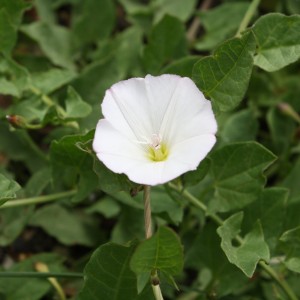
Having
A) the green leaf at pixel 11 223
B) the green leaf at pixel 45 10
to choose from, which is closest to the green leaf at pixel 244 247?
the green leaf at pixel 11 223

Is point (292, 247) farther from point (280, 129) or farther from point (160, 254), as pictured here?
point (280, 129)

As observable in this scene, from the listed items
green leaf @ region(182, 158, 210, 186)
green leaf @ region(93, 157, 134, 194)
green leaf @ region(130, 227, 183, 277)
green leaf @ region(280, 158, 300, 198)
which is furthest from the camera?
green leaf @ region(280, 158, 300, 198)

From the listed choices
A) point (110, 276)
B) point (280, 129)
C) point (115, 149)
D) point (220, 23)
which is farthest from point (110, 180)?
point (220, 23)

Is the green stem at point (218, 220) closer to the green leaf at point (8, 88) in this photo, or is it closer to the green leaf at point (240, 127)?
the green leaf at point (240, 127)

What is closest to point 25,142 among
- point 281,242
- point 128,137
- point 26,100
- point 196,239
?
point 26,100

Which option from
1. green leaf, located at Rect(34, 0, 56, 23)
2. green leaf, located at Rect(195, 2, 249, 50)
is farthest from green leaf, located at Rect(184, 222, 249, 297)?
green leaf, located at Rect(34, 0, 56, 23)

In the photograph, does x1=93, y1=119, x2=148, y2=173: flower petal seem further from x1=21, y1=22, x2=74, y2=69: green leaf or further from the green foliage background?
x1=21, y1=22, x2=74, y2=69: green leaf
